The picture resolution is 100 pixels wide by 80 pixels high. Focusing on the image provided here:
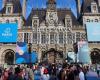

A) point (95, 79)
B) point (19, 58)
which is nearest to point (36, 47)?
point (19, 58)

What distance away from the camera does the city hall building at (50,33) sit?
146 ft

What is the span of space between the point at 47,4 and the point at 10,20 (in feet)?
27.4

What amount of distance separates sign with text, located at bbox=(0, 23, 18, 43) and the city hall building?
2825 mm

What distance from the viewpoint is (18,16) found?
47500 mm

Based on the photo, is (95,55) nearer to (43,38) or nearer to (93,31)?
(93,31)

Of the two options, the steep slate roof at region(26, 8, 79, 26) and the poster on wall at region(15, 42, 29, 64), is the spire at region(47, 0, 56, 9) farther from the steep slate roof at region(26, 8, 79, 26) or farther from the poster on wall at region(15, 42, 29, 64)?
the poster on wall at region(15, 42, 29, 64)

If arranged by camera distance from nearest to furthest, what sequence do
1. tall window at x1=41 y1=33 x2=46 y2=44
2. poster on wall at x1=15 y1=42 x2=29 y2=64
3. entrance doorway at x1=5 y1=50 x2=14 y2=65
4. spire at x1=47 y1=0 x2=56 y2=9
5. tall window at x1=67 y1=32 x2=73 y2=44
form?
poster on wall at x1=15 y1=42 x2=29 y2=64 → entrance doorway at x1=5 y1=50 x2=14 y2=65 → tall window at x1=41 y1=33 x2=46 y2=44 → tall window at x1=67 y1=32 x2=73 y2=44 → spire at x1=47 y1=0 x2=56 y2=9

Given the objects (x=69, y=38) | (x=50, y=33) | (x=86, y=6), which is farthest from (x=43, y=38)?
(x=86, y=6)

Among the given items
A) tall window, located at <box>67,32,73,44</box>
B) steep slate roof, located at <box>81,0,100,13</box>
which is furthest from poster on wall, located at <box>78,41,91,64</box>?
steep slate roof, located at <box>81,0,100,13</box>

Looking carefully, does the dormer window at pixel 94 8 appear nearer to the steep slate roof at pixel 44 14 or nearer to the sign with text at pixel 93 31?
the steep slate roof at pixel 44 14

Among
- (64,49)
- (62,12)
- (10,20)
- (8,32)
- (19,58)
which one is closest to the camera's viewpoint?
(19,58)

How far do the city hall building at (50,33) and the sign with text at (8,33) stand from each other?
9.27 feet

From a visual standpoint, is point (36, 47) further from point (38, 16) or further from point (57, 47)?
point (38, 16)

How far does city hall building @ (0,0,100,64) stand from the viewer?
1748 inches
